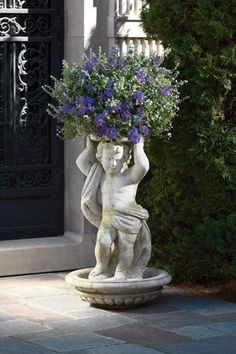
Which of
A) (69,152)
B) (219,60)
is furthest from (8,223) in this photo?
Answer: (219,60)

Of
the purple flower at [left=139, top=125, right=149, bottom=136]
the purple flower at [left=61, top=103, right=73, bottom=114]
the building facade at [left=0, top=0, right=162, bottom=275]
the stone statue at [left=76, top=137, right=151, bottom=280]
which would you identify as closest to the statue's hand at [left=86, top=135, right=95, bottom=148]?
the stone statue at [left=76, top=137, right=151, bottom=280]

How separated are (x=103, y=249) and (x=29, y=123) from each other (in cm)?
186

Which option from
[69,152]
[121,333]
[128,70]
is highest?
[128,70]

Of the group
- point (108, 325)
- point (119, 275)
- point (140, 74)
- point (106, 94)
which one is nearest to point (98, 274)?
point (119, 275)

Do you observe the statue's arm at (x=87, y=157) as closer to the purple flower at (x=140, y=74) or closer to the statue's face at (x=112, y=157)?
the statue's face at (x=112, y=157)

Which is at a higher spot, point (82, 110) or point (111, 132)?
point (82, 110)

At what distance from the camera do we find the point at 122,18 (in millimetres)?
9992

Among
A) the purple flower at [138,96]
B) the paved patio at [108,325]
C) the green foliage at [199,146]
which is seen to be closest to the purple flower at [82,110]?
the purple flower at [138,96]

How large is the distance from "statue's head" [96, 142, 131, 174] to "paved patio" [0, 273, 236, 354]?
986 millimetres

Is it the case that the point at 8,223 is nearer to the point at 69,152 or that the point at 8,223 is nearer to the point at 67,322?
the point at 69,152

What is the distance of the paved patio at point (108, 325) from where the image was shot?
7.49 metres

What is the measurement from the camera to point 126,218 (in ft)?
28.0

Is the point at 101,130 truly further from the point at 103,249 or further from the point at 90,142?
the point at 103,249

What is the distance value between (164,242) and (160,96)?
1505 millimetres
